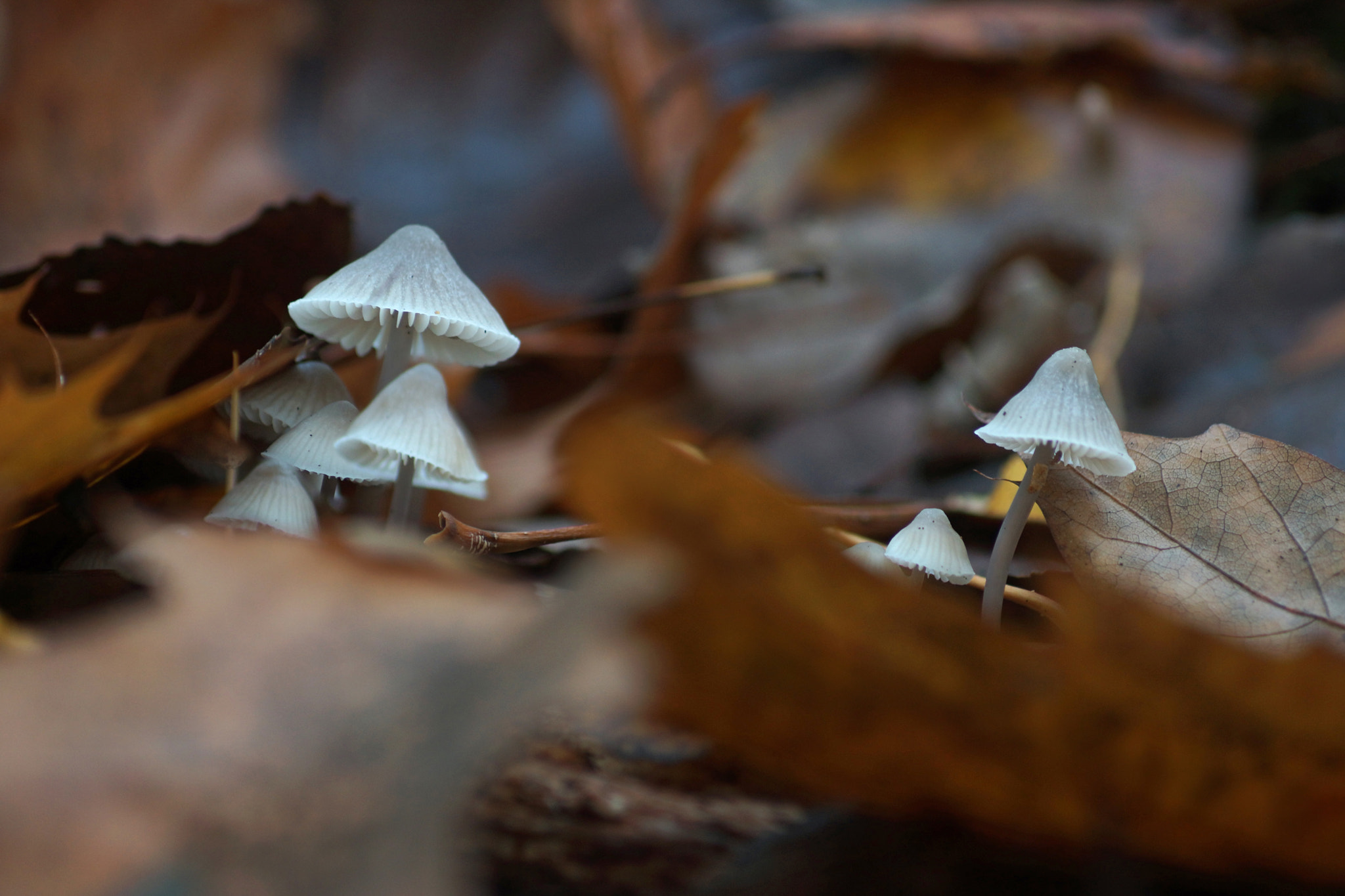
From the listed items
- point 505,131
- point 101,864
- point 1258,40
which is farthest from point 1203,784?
point 505,131

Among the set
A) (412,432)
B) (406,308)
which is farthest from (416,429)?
(406,308)

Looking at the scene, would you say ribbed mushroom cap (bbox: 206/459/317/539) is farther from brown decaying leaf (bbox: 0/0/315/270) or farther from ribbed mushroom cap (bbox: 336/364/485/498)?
brown decaying leaf (bbox: 0/0/315/270)

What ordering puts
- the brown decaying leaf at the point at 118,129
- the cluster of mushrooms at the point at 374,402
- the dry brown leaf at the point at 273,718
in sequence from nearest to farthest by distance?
1. the dry brown leaf at the point at 273,718
2. the cluster of mushrooms at the point at 374,402
3. the brown decaying leaf at the point at 118,129

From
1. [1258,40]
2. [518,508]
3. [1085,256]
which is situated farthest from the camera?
[1258,40]

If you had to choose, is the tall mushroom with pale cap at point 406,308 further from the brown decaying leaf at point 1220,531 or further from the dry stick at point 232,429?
the brown decaying leaf at point 1220,531

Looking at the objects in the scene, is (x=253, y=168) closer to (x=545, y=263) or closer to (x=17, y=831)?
(x=545, y=263)

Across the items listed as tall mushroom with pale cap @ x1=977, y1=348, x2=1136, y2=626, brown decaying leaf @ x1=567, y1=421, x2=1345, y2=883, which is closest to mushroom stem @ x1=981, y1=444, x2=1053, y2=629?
tall mushroom with pale cap @ x1=977, y1=348, x2=1136, y2=626

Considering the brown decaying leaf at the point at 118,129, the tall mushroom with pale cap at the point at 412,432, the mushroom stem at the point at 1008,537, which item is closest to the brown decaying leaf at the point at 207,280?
the tall mushroom with pale cap at the point at 412,432
